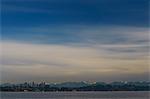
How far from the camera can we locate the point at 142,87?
561 ft

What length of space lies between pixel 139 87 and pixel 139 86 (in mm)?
885

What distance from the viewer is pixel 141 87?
171875 mm

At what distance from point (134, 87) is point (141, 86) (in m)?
6.59

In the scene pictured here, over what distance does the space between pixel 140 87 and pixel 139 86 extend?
589 millimetres

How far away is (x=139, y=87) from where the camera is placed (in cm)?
17262

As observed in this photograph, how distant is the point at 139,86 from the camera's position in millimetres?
171875

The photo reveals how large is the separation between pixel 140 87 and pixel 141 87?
0.39 meters

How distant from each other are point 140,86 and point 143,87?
1527 mm

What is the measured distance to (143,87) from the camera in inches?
6663

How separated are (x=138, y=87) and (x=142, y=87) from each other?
1.68 m

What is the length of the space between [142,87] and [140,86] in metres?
1.25

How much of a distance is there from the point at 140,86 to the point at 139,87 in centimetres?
233

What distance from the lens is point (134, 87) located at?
17712cm

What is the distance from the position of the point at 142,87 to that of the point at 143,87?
1885 mm
